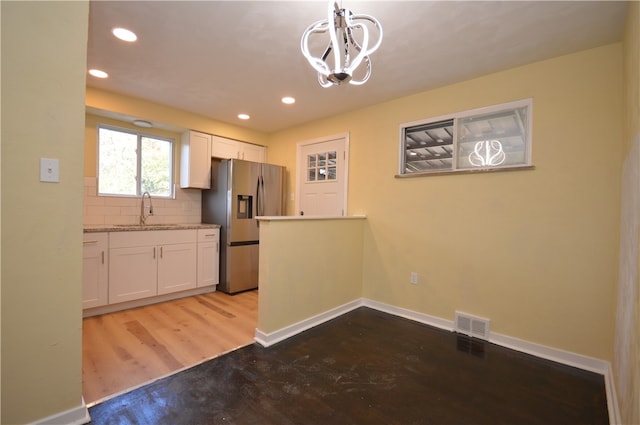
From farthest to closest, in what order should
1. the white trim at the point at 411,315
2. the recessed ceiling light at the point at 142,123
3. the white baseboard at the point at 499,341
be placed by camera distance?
→ the recessed ceiling light at the point at 142,123 < the white trim at the point at 411,315 < the white baseboard at the point at 499,341

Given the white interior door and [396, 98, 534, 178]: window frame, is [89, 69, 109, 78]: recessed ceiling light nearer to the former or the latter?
the white interior door

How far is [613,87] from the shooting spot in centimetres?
202

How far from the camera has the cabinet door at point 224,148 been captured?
4.05 m

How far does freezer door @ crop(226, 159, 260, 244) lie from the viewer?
3738mm

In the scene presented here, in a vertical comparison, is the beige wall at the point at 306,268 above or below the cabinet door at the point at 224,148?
below

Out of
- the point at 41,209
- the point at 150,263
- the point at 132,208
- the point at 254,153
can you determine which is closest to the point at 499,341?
the point at 41,209

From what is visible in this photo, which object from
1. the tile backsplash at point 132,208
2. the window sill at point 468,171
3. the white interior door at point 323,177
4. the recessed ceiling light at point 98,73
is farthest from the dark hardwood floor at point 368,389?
the recessed ceiling light at point 98,73

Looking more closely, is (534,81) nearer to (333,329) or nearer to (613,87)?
(613,87)

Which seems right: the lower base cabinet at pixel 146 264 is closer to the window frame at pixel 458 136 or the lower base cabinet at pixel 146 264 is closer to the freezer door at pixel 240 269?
the freezer door at pixel 240 269

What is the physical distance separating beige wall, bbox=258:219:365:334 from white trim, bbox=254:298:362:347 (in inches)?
1.3

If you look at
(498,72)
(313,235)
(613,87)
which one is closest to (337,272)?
(313,235)

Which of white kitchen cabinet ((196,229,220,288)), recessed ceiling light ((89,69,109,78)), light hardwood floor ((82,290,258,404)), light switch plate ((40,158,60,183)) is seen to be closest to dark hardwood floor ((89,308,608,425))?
light hardwood floor ((82,290,258,404))

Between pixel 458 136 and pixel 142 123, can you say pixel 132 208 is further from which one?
pixel 458 136

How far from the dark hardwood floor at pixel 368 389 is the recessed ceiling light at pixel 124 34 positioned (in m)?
2.43
